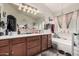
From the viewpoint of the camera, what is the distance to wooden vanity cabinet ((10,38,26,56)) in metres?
1.44

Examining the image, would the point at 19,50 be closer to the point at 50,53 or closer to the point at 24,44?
the point at 24,44

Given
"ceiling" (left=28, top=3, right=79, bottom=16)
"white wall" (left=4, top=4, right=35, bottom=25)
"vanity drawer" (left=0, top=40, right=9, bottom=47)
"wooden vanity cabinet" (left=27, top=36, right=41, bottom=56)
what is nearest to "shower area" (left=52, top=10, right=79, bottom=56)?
"ceiling" (left=28, top=3, right=79, bottom=16)

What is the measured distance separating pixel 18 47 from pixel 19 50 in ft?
0.17

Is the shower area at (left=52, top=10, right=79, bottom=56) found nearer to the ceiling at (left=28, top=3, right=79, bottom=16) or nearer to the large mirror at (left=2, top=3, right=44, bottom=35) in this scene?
the ceiling at (left=28, top=3, right=79, bottom=16)

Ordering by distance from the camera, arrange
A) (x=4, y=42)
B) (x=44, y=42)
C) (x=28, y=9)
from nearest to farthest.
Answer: (x=4, y=42) → (x=28, y=9) → (x=44, y=42)

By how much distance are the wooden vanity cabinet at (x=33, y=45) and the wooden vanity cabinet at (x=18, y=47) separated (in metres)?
0.08

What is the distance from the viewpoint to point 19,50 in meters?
1.51

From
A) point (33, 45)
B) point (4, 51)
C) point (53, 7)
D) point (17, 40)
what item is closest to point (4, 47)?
point (4, 51)

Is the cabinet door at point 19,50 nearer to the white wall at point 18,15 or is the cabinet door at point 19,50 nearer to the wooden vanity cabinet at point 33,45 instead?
the wooden vanity cabinet at point 33,45

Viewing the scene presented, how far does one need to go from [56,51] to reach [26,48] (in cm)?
47

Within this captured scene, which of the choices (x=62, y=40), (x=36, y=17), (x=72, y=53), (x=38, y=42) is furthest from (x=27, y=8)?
(x=72, y=53)

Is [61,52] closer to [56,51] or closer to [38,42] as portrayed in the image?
[56,51]

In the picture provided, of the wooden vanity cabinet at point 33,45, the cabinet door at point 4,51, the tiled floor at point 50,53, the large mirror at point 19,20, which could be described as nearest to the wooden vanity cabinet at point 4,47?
the cabinet door at point 4,51

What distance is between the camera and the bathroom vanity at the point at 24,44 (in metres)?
1.40
